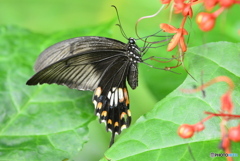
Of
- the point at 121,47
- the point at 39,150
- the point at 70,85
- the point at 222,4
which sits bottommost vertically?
the point at 39,150

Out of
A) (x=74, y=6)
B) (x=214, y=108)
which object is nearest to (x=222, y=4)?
(x=214, y=108)

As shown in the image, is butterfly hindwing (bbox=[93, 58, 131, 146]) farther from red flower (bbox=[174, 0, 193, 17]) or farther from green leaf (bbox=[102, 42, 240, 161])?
red flower (bbox=[174, 0, 193, 17])

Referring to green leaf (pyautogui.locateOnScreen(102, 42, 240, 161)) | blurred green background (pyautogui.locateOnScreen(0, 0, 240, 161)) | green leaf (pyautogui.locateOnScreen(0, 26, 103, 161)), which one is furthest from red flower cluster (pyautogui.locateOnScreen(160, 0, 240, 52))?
green leaf (pyautogui.locateOnScreen(0, 26, 103, 161))

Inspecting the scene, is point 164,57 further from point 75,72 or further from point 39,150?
point 39,150

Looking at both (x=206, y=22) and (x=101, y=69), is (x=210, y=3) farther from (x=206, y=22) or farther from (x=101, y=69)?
(x=101, y=69)

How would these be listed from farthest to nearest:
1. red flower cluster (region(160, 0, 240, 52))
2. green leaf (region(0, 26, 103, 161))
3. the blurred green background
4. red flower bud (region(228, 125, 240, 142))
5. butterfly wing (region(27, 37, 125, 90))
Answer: the blurred green background → butterfly wing (region(27, 37, 125, 90)) → green leaf (region(0, 26, 103, 161)) → red flower cluster (region(160, 0, 240, 52)) → red flower bud (region(228, 125, 240, 142))

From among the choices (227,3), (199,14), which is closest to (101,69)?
(199,14)
